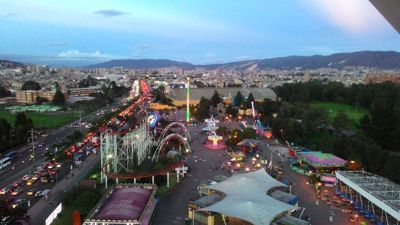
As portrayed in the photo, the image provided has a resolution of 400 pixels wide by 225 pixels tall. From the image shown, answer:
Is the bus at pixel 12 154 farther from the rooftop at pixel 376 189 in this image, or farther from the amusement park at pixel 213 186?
the rooftop at pixel 376 189

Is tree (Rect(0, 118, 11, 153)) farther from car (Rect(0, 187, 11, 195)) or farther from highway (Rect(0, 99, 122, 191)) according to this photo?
car (Rect(0, 187, 11, 195))

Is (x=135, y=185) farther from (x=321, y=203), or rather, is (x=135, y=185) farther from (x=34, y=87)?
(x=34, y=87)

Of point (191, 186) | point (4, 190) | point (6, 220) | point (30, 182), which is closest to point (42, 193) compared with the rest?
point (4, 190)

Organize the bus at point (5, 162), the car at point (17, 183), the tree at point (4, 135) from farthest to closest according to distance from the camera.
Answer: the tree at point (4, 135), the bus at point (5, 162), the car at point (17, 183)

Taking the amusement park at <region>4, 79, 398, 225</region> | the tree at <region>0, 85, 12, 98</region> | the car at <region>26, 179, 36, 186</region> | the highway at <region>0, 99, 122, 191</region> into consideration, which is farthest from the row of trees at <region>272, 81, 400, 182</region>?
the tree at <region>0, 85, 12, 98</region>

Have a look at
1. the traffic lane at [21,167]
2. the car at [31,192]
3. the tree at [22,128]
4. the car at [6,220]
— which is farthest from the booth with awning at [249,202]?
the tree at [22,128]

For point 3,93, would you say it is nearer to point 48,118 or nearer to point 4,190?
point 48,118

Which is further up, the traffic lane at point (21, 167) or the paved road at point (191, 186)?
the paved road at point (191, 186)
